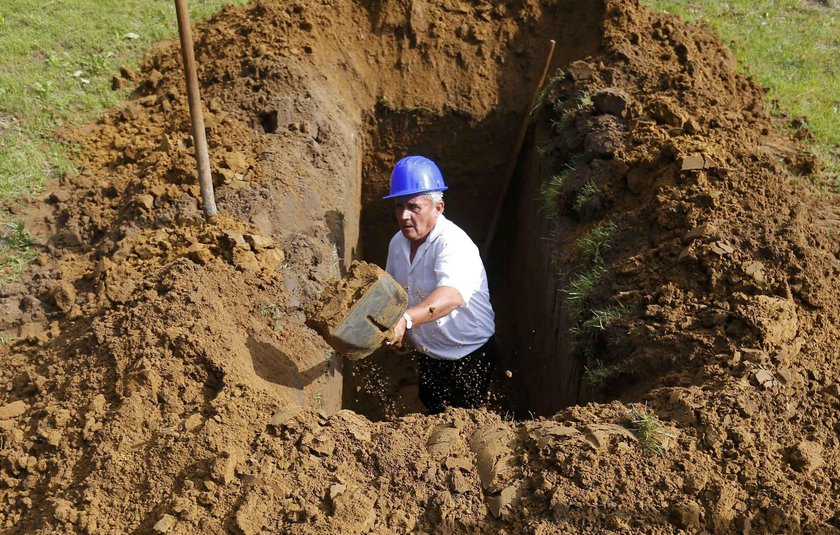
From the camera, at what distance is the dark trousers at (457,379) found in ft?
17.3

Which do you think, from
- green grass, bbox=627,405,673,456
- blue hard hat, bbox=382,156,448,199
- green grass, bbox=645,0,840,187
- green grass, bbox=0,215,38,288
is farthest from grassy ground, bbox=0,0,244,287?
green grass, bbox=645,0,840,187

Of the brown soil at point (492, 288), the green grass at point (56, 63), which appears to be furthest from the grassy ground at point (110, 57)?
the brown soil at point (492, 288)

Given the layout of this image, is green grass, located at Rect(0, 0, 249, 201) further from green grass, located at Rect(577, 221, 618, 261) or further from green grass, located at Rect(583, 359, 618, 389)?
green grass, located at Rect(583, 359, 618, 389)

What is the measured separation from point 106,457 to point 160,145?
2904 millimetres

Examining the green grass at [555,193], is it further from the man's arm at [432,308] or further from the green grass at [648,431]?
the green grass at [648,431]

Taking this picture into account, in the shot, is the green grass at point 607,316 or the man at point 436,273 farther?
the man at point 436,273

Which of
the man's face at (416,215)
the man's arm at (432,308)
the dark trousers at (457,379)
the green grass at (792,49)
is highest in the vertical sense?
the green grass at (792,49)

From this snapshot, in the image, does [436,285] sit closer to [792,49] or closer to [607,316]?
[607,316]

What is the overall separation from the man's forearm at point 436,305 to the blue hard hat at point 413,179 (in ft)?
2.78

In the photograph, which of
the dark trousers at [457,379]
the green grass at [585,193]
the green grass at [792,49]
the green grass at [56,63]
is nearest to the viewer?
the green grass at [585,193]

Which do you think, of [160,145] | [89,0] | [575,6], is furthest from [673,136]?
[89,0]

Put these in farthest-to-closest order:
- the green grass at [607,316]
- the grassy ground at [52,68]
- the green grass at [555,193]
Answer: the grassy ground at [52,68] < the green grass at [555,193] < the green grass at [607,316]

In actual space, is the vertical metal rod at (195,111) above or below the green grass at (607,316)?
above

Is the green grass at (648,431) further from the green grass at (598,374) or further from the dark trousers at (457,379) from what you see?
the dark trousers at (457,379)
